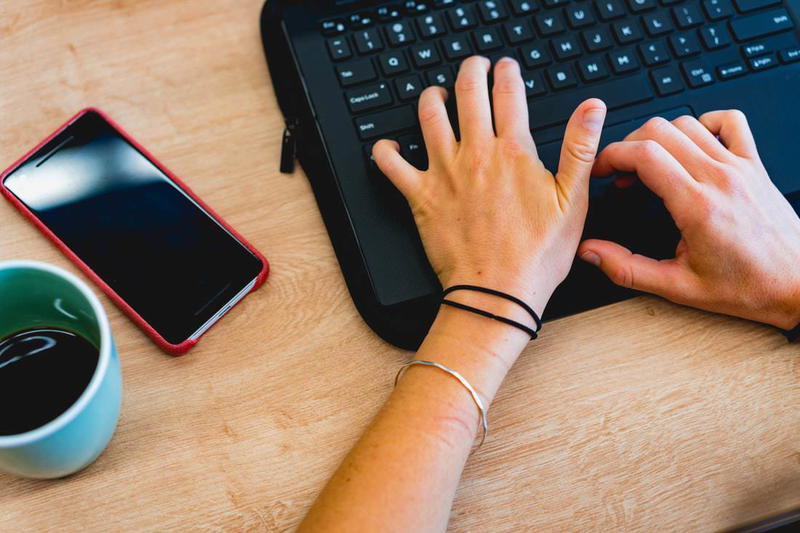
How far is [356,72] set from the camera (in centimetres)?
49

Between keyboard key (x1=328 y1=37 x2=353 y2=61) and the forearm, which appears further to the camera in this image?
keyboard key (x1=328 y1=37 x2=353 y2=61)

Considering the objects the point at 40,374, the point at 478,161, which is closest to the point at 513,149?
the point at 478,161

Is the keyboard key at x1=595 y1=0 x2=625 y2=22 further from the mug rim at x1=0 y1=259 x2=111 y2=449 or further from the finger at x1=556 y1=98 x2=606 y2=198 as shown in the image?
the mug rim at x1=0 y1=259 x2=111 y2=449

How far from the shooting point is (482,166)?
48 centimetres

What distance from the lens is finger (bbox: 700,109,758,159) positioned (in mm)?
489

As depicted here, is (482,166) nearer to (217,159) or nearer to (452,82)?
(452,82)

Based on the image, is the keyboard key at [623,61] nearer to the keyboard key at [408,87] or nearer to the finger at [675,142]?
the finger at [675,142]

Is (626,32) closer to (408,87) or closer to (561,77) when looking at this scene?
(561,77)

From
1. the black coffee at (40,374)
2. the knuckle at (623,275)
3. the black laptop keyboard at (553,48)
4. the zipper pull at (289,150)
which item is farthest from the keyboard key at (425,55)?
the black coffee at (40,374)

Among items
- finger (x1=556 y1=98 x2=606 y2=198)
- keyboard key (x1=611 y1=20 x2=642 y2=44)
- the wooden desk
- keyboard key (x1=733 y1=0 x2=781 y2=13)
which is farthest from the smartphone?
keyboard key (x1=733 y1=0 x2=781 y2=13)

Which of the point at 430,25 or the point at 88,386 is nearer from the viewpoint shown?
the point at 88,386

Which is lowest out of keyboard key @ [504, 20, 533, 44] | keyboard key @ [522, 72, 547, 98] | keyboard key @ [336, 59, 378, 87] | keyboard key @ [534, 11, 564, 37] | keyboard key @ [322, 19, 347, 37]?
keyboard key @ [522, 72, 547, 98]

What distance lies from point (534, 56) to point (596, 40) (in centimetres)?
5

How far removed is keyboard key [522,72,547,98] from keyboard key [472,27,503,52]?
0.03m
